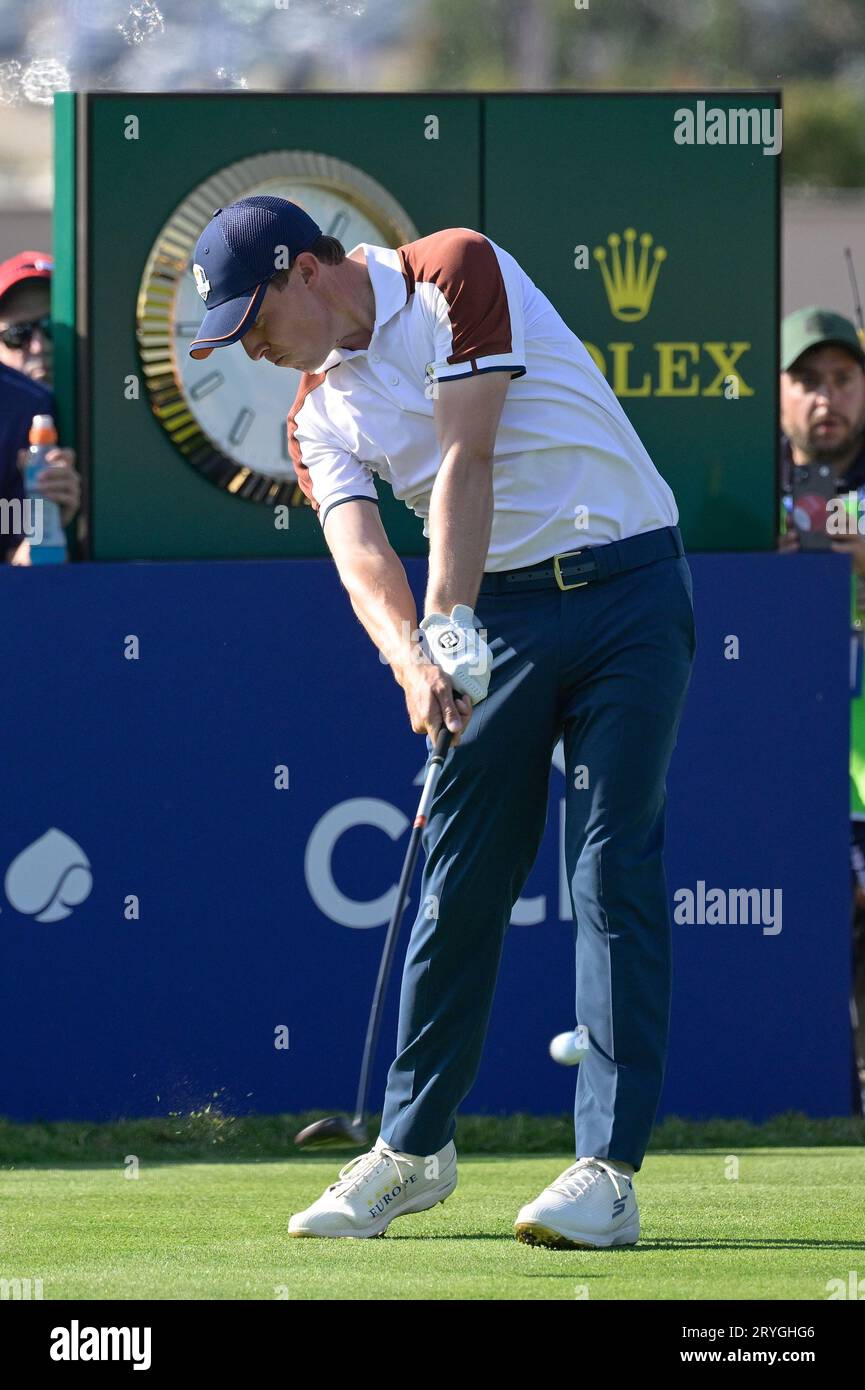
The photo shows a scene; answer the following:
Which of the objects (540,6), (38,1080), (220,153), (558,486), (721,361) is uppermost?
(540,6)

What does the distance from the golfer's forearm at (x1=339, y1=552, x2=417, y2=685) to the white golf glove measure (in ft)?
0.19

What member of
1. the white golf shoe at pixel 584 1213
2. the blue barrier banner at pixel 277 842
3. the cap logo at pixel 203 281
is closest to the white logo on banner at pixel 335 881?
the blue barrier banner at pixel 277 842

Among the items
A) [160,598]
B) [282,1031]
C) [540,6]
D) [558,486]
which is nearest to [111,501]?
[160,598]

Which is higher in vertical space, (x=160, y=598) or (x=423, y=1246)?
(x=160, y=598)

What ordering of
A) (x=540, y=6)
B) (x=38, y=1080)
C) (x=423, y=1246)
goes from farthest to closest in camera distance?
(x=540, y=6) < (x=38, y=1080) < (x=423, y=1246)

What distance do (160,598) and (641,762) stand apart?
180 cm

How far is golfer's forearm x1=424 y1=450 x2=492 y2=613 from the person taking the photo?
3424 mm

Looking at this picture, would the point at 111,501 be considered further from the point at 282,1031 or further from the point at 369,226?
the point at 282,1031

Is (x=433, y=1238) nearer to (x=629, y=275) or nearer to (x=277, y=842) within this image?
(x=277, y=842)

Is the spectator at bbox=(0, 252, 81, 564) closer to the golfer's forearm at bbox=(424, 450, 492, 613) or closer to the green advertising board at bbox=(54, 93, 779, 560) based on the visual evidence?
the green advertising board at bbox=(54, 93, 779, 560)

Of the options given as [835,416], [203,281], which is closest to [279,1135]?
[203,281]

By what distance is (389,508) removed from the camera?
5.27m

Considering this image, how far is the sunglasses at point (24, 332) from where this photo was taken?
5953mm

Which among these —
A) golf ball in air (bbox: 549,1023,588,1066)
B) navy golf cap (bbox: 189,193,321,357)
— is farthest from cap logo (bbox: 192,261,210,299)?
golf ball in air (bbox: 549,1023,588,1066)
